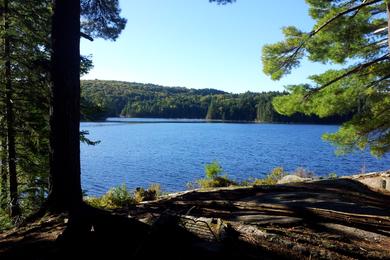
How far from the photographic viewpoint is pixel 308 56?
11.8 meters

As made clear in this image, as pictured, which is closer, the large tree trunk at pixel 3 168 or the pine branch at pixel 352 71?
the pine branch at pixel 352 71

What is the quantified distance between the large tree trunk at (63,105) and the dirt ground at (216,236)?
22.9 inches

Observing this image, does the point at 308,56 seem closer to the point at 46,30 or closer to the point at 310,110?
the point at 310,110

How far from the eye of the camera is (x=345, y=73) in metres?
11.3

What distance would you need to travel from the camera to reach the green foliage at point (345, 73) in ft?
36.8

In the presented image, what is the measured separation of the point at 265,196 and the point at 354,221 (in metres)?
2.61

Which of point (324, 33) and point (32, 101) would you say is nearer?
point (324, 33)

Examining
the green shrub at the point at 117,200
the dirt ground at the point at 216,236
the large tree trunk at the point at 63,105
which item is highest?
the large tree trunk at the point at 63,105

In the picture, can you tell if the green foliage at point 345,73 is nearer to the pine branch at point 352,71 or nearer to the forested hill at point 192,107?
the pine branch at point 352,71

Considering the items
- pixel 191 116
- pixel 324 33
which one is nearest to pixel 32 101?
pixel 324 33

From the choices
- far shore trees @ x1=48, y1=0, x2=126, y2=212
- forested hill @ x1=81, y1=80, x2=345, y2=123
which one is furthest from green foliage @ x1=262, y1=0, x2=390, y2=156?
forested hill @ x1=81, y1=80, x2=345, y2=123

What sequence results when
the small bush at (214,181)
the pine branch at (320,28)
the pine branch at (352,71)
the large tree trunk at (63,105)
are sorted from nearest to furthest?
the large tree trunk at (63,105) < the pine branch at (320,28) < the pine branch at (352,71) < the small bush at (214,181)

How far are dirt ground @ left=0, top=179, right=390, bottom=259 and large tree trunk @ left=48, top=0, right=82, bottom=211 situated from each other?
58cm

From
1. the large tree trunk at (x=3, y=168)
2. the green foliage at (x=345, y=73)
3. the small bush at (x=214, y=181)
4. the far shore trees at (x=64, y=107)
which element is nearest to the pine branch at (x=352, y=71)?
the green foliage at (x=345, y=73)
